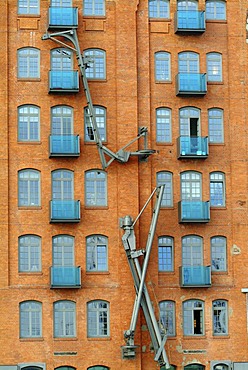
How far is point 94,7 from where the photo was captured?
197ft

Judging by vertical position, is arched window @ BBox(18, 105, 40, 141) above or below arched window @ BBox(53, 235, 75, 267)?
above

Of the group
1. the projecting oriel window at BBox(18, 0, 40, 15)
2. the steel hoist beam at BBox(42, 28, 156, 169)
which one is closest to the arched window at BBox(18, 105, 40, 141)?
the steel hoist beam at BBox(42, 28, 156, 169)

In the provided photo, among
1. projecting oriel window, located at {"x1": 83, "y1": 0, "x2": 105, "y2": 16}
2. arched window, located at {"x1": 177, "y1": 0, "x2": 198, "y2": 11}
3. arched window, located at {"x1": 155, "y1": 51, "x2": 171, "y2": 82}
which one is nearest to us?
projecting oriel window, located at {"x1": 83, "y1": 0, "x2": 105, "y2": 16}

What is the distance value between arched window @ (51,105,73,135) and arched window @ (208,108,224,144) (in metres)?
7.25

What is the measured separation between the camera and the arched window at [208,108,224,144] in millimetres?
60094

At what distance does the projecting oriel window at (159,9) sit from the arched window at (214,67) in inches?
123

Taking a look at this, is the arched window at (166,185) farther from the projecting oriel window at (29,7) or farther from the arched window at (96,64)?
the projecting oriel window at (29,7)

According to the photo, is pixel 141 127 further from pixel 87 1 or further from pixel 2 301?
pixel 2 301

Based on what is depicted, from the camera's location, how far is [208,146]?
5962 cm

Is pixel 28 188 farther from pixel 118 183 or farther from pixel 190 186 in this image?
pixel 190 186

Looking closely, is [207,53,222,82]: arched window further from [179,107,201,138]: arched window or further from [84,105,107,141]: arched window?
[84,105,107,141]: arched window

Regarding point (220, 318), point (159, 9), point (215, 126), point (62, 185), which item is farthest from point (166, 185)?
point (159, 9)

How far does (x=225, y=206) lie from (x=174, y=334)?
709 cm

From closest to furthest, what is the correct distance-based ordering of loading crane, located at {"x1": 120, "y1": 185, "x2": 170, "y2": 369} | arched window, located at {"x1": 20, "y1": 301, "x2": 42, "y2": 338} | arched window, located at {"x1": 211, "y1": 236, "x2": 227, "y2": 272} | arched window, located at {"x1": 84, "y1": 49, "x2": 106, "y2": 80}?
loading crane, located at {"x1": 120, "y1": 185, "x2": 170, "y2": 369} → arched window, located at {"x1": 20, "y1": 301, "x2": 42, "y2": 338} → arched window, located at {"x1": 211, "y1": 236, "x2": 227, "y2": 272} → arched window, located at {"x1": 84, "y1": 49, "x2": 106, "y2": 80}
